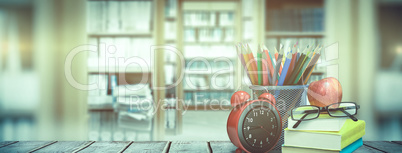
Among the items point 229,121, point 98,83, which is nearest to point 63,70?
point 98,83

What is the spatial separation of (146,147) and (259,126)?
332mm

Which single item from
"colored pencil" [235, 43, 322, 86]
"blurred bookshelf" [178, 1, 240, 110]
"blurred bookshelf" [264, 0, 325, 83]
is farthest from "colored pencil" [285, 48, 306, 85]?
"blurred bookshelf" [178, 1, 240, 110]

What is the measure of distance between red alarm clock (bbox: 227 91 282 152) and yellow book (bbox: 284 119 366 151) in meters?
0.05

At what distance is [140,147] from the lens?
80 centimetres

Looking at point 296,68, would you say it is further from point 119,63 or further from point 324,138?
point 119,63

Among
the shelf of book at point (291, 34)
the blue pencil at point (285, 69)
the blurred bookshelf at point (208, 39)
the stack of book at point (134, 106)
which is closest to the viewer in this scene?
the blue pencil at point (285, 69)

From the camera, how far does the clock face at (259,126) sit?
656mm

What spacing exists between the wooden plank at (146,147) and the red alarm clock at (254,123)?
0.73ft

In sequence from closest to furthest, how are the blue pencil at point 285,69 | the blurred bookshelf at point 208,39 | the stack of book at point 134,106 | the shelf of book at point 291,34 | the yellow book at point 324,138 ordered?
the yellow book at point 324,138, the blue pencil at point 285,69, the shelf of book at point 291,34, the stack of book at point 134,106, the blurred bookshelf at point 208,39

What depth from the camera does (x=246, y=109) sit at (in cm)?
66

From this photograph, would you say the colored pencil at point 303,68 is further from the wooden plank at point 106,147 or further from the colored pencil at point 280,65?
the wooden plank at point 106,147

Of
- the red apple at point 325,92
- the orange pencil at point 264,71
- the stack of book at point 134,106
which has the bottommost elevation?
the stack of book at point 134,106

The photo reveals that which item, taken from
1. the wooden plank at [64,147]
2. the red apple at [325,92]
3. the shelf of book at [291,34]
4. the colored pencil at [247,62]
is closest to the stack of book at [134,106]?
the shelf of book at [291,34]

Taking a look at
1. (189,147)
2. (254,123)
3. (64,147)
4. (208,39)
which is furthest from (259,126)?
(208,39)
